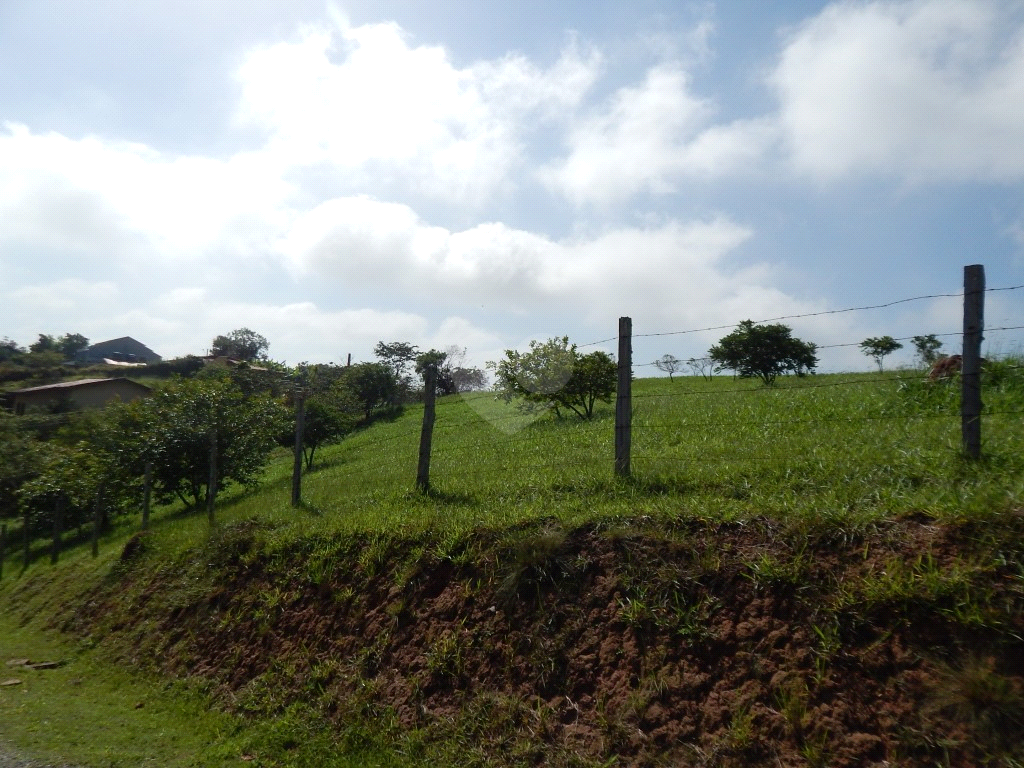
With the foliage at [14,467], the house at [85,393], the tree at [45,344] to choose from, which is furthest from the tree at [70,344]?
the foliage at [14,467]

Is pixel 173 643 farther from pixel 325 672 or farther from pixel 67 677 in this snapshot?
pixel 325 672

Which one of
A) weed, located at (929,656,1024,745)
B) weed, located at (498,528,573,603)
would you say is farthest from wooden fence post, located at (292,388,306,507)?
weed, located at (929,656,1024,745)

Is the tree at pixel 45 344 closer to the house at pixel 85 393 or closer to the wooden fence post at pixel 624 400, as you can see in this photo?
the house at pixel 85 393

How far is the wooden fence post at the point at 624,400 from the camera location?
25.1ft

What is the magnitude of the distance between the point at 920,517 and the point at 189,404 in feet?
56.4

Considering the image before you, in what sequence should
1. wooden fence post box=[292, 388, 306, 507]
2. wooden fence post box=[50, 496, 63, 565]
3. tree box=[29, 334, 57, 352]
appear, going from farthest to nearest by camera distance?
tree box=[29, 334, 57, 352]
wooden fence post box=[50, 496, 63, 565]
wooden fence post box=[292, 388, 306, 507]

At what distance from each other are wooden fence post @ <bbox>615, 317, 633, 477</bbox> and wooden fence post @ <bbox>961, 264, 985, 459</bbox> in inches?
125

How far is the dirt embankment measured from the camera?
3703 mm

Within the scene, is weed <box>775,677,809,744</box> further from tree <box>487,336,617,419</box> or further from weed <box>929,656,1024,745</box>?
tree <box>487,336,617,419</box>

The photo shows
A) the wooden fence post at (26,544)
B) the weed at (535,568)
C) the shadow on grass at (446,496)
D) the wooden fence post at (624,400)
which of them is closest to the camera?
the weed at (535,568)

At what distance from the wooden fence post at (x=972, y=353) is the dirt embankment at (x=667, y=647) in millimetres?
A: 1591

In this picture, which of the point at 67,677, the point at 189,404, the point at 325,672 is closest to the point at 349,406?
the point at 189,404

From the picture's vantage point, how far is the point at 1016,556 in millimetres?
3975

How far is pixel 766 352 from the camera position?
1091 inches
